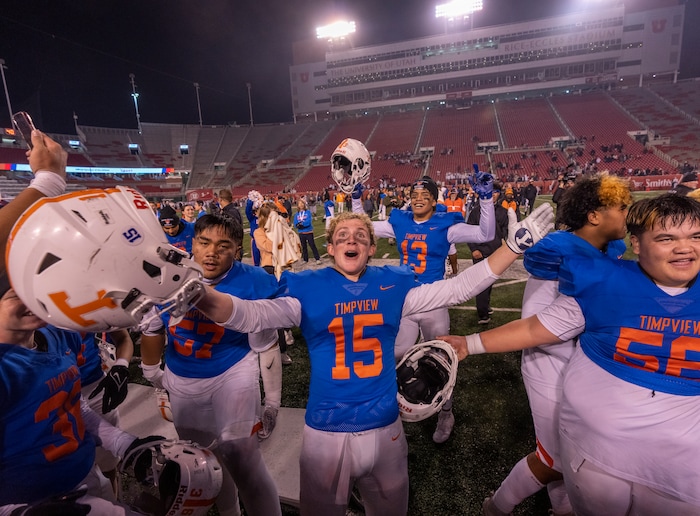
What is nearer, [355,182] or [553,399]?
[553,399]

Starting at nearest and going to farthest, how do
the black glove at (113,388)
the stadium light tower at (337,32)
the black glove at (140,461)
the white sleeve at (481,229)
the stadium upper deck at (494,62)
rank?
the black glove at (140,461) < the black glove at (113,388) < the white sleeve at (481,229) < the stadium upper deck at (494,62) < the stadium light tower at (337,32)

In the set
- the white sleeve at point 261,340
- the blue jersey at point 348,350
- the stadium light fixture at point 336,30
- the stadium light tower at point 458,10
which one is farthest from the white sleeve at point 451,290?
the stadium light fixture at point 336,30

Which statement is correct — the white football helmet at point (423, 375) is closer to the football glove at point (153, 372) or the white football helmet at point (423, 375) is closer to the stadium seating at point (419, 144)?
the football glove at point (153, 372)

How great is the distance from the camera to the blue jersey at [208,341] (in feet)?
8.76

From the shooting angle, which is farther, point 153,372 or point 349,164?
point 349,164

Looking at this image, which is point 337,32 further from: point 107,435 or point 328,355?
point 107,435

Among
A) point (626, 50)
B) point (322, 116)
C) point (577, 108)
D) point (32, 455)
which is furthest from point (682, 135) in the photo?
point (32, 455)

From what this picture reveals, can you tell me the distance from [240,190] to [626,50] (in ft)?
187

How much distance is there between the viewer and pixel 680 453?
164 cm

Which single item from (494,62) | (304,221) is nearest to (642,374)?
(304,221)

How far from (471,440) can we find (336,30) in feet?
232

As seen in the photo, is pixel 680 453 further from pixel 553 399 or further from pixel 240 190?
pixel 240 190

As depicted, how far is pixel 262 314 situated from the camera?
2.02m

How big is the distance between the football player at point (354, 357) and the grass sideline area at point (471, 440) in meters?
1.03
